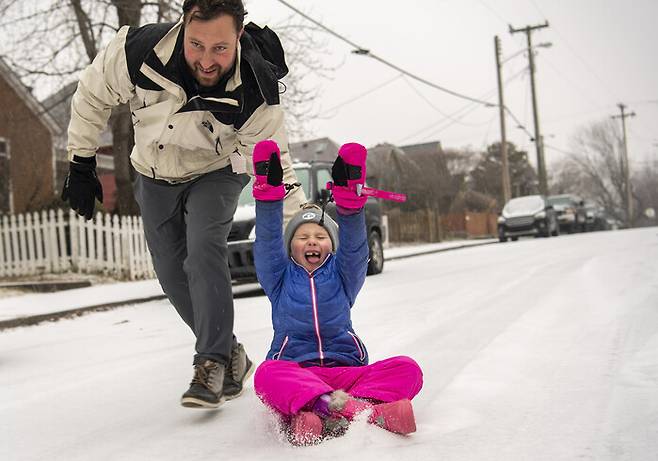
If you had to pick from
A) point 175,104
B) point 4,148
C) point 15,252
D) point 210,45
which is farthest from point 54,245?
point 210,45

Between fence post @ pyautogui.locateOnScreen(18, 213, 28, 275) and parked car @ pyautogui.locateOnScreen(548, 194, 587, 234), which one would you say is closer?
fence post @ pyautogui.locateOnScreen(18, 213, 28, 275)

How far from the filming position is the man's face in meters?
2.50

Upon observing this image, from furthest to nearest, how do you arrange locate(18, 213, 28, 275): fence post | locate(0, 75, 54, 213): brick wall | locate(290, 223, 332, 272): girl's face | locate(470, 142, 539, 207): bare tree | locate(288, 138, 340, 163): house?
locate(470, 142, 539, 207): bare tree < locate(288, 138, 340, 163): house < locate(0, 75, 54, 213): brick wall < locate(18, 213, 28, 275): fence post < locate(290, 223, 332, 272): girl's face

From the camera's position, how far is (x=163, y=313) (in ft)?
22.8

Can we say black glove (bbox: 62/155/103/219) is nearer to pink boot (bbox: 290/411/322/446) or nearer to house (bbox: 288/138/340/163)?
pink boot (bbox: 290/411/322/446)

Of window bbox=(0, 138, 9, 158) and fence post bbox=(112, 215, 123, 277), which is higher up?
window bbox=(0, 138, 9, 158)

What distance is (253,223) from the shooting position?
8.54 meters

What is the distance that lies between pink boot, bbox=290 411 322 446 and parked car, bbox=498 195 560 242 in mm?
20794

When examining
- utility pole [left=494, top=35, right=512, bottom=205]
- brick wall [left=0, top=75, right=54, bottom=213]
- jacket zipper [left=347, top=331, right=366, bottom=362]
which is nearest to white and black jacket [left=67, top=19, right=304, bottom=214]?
jacket zipper [left=347, top=331, right=366, bottom=362]

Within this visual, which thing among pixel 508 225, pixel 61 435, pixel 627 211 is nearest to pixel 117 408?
pixel 61 435

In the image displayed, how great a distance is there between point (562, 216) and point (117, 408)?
25327mm

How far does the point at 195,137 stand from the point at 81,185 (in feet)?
1.86

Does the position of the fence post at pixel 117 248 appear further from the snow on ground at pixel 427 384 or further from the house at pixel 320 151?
the house at pixel 320 151

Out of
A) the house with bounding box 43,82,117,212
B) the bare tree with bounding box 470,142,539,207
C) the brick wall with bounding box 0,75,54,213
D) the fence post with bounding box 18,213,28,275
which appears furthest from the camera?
the bare tree with bounding box 470,142,539,207
